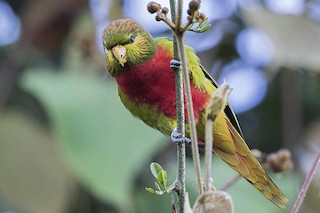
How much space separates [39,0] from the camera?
1867 mm

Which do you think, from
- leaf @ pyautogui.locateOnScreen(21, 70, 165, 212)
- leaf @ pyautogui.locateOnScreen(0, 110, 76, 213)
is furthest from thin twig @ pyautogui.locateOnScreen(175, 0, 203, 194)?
leaf @ pyautogui.locateOnScreen(0, 110, 76, 213)

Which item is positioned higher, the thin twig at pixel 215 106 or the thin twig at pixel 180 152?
the thin twig at pixel 215 106

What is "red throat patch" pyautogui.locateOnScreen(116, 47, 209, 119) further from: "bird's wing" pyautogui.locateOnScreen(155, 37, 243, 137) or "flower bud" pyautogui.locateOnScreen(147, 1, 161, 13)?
"flower bud" pyautogui.locateOnScreen(147, 1, 161, 13)

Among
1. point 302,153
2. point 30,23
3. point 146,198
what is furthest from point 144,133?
point 30,23

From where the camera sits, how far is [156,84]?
1149 millimetres

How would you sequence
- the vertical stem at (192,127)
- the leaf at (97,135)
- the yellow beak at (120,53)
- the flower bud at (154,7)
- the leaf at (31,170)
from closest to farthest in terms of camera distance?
1. the vertical stem at (192,127)
2. the flower bud at (154,7)
3. the yellow beak at (120,53)
4. the leaf at (97,135)
5. the leaf at (31,170)

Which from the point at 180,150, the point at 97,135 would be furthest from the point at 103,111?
the point at 180,150

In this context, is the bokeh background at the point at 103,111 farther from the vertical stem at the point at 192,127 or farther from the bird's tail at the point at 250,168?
the vertical stem at the point at 192,127

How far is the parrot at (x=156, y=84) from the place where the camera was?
1119 mm

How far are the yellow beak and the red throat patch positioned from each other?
0.20 ft

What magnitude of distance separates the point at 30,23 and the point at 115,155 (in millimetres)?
592

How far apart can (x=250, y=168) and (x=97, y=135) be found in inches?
15.3

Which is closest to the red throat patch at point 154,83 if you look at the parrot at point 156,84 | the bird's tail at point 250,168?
the parrot at point 156,84

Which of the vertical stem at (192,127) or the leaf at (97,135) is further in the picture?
the leaf at (97,135)
